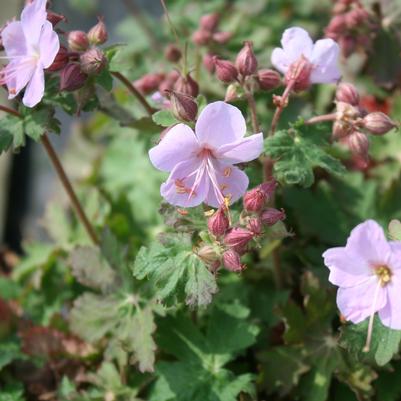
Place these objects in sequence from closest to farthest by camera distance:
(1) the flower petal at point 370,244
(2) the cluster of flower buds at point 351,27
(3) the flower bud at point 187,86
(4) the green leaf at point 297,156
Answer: (1) the flower petal at point 370,244
(4) the green leaf at point 297,156
(3) the flower bud at point 187,86
(2) the cluster of flower buds at point 351,27

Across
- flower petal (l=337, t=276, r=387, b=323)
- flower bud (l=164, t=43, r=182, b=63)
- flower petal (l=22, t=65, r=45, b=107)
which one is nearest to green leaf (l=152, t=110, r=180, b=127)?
flower petal (l=22, t=65, r=45, b=107)

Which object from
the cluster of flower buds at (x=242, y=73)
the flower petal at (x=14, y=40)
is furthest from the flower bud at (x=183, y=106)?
the flower petal at (x=14, y=40)

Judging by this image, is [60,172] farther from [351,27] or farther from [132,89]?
[351,27]

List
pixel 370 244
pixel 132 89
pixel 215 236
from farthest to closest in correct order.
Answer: pixel 132 89 → pixel 215 236 → pixel 370 244

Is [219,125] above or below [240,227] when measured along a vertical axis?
above

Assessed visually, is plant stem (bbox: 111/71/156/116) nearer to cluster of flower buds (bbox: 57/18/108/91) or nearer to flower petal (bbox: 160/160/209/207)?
cluster of flower buds (bbox: 57/18/108/91)

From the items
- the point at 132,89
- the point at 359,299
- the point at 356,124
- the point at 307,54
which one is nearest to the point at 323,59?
the point at 307,54

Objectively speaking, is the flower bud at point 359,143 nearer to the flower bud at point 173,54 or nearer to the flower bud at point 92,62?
the flower bud at point 92,62
